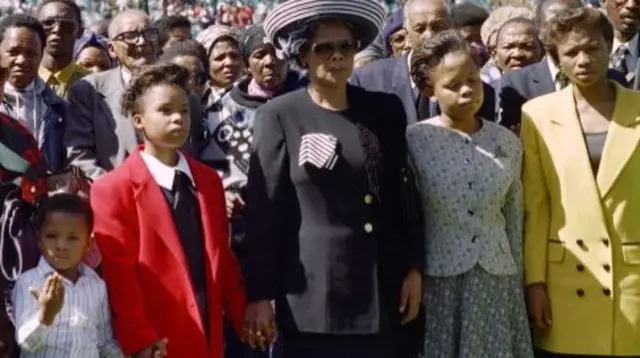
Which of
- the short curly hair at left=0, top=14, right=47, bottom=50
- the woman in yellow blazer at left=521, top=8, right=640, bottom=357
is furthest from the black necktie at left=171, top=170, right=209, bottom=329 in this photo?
the short curly hair at left=0, top=14, right=47, bottom=50

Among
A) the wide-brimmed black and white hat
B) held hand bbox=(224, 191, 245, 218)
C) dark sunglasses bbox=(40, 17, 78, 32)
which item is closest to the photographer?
the wide-brimmed black and white hat

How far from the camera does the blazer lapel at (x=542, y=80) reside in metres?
6.07

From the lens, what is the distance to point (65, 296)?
185 inches

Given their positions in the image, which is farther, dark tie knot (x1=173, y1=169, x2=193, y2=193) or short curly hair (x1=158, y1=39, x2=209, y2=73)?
short curly hair (x1=158, y1=39, x2=209, y2=73)

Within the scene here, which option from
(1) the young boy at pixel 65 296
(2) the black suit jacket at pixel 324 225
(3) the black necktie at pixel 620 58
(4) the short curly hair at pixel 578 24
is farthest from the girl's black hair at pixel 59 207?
(3) the black necktie at pixel 620 58

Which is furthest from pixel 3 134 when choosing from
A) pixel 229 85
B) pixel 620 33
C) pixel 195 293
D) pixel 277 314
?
pixel 620 33

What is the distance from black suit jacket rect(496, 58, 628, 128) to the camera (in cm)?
591

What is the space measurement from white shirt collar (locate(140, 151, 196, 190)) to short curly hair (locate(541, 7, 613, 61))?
5.61ft

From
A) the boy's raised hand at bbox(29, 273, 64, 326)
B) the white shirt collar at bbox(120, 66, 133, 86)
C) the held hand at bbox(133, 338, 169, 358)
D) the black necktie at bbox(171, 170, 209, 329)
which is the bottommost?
the held hand at bbox(133, 338, 169, 358)

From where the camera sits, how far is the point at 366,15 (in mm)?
4926

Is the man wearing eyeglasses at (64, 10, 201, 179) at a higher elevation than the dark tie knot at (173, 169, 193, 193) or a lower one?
higher

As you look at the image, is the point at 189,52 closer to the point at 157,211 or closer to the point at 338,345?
the point at 157,211

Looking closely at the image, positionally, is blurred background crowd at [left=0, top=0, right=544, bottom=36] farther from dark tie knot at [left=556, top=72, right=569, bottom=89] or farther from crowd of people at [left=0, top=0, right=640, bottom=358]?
crowd of people at [left=0, top=0, right=640, bottom=358]

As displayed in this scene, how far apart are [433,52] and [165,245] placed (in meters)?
1.42
